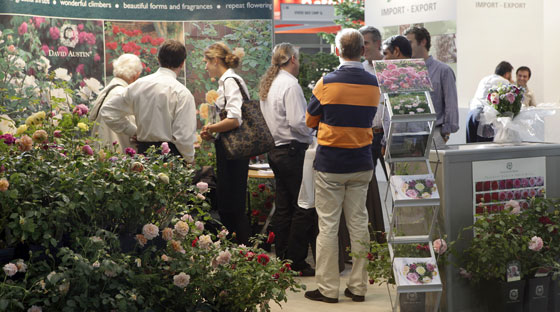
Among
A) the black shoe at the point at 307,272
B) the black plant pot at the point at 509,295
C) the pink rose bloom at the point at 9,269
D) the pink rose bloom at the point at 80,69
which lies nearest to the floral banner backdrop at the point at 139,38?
the pink rose bloom at the point at 80,69

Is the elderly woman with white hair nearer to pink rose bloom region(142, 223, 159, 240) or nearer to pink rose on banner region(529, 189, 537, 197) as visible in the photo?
pink rose bloom region(142, 223, 159, 240)

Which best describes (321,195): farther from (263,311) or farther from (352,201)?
(263,311)

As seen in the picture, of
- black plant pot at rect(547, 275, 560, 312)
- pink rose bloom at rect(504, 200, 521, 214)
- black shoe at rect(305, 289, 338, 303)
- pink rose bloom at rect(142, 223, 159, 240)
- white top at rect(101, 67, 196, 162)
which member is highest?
white top at rect(101, 67, 196, 162)

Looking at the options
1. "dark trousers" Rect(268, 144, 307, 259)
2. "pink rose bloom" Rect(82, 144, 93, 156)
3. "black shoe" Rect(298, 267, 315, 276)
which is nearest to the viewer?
"pink rose bloom" Rect(82, 144, 93, 156)

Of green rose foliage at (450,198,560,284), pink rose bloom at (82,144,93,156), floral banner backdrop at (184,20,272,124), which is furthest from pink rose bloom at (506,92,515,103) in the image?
pink rose bloom at (82,144,93,156)

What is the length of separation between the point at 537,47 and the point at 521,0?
0.81 meters

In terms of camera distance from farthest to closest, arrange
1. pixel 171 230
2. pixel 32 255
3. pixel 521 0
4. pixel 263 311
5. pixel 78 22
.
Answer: pixel 521 0 < pixel 78 22 < pixel 263 311 < pixel 171 230 < pixel 32 255

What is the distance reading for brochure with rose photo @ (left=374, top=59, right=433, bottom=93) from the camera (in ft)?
12.4

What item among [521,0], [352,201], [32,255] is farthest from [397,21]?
[32,255]

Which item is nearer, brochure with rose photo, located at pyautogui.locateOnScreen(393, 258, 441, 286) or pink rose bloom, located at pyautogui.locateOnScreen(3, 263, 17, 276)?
pink rose bloom, located at pyautogui.locateOnScreen(3, 263, 17, 276)

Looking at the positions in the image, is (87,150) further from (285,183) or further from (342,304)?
(285,183)

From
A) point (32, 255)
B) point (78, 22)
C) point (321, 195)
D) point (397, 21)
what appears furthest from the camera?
point (397, 21)

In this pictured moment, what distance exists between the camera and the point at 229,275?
9.52ft

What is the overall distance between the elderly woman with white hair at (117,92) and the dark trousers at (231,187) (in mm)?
635
